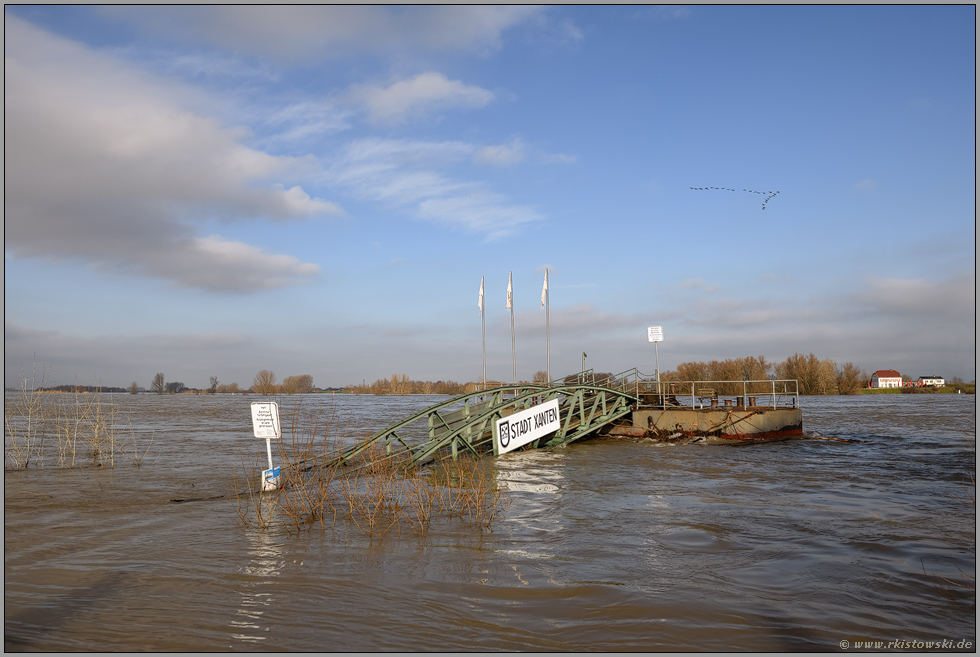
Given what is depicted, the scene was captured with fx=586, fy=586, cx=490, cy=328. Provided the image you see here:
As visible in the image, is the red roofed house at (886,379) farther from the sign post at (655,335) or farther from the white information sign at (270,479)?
the white information sign at (270,479)

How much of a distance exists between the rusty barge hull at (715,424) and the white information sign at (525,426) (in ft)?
18.7

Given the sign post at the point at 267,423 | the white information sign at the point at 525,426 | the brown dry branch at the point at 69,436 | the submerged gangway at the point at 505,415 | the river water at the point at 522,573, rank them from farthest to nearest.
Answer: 1. the white information sign at the point at 525,426
2. the brown dry branch at the point at 69,436
3. the submerged gangway at the point at 505,415
4. the sign post at the point at 267,423
5. the river water at the point at 522,573

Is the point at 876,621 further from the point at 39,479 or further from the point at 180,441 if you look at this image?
the point at 180,441

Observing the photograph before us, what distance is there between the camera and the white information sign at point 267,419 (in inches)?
460

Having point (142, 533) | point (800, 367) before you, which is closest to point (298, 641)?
point (142, 533)

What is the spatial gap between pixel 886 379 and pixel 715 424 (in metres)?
142

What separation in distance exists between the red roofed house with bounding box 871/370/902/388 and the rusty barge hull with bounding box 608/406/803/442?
134 metres

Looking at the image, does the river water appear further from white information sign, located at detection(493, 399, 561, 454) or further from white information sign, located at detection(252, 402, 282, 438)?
white information sign, located at detection(493, 399, 561, 454)

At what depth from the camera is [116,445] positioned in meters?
25.8

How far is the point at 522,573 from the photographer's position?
24.9ft

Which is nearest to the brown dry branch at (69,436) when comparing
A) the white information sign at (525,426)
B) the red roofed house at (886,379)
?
the white information sign at (525,426)

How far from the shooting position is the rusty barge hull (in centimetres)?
2448

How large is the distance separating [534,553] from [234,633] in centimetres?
431

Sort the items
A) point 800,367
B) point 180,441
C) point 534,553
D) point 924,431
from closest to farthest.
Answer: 1. point 534,553
2. point 180,441
3. point 924,431
4. point 800,367
